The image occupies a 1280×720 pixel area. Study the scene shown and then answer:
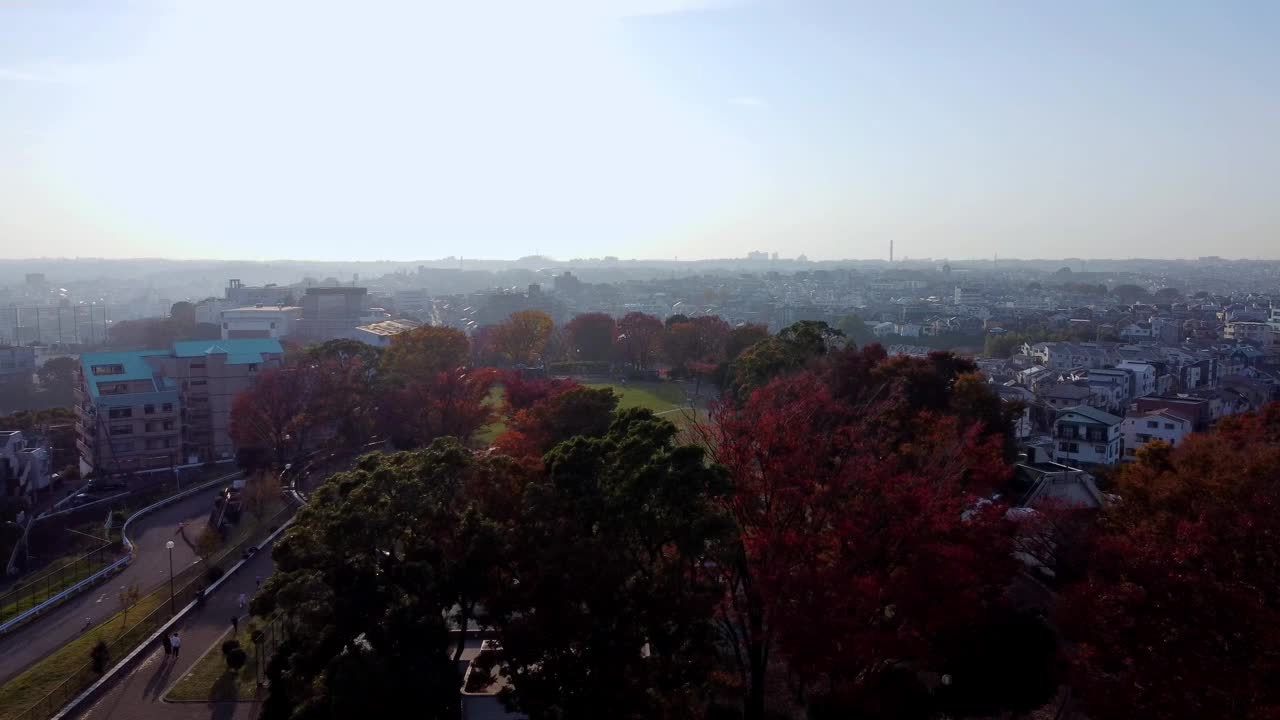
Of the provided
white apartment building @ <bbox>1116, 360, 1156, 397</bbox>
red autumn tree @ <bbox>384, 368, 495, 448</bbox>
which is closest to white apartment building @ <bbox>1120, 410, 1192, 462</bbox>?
white apartment building @ <bbox>1116, 360, 1156, 397</bbox>

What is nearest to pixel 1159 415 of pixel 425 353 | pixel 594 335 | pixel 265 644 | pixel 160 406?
pixel 425 353

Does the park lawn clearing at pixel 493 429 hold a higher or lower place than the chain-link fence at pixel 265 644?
higher

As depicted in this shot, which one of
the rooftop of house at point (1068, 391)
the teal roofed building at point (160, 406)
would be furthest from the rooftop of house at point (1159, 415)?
the teal roofed building at point (160, 406)

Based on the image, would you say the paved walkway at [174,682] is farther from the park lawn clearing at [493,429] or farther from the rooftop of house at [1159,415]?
the rooftop of house at [1159,415]

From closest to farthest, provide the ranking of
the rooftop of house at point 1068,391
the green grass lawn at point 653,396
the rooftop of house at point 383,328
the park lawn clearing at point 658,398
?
the park lawn clearing at point 658,398
the green grass lawn at point 653,396
the rooftop of house at point 1068,391
the rooftop of house at point 383,328

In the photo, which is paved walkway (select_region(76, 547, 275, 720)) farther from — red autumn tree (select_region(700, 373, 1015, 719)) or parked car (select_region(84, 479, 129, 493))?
parked car (select_region(84, 479, 129, 493))
